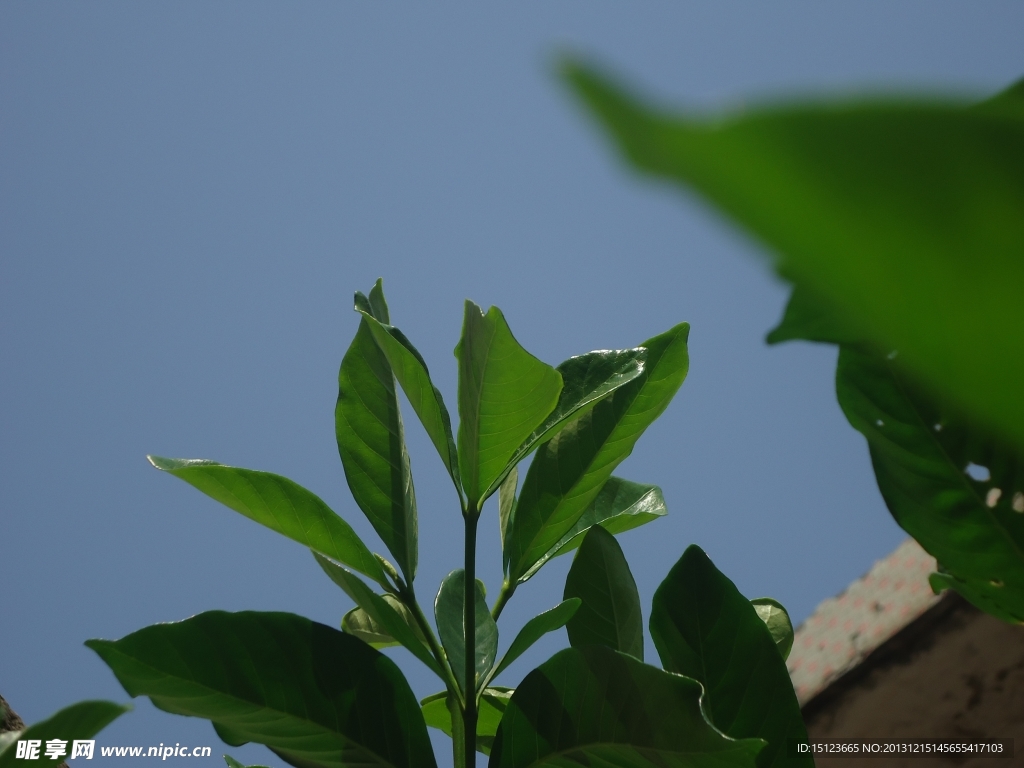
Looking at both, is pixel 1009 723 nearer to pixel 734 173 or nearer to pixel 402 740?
pixel 402 740

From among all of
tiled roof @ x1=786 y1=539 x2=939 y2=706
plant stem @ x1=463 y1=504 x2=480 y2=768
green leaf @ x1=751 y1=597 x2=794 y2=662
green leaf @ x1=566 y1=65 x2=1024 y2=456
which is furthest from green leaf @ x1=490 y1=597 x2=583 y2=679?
tiled roof @ x1=786 y1=539 x2=939 y2=706

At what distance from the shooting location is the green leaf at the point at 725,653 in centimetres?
42

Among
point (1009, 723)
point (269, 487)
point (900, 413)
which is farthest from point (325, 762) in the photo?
point (1009, 723)

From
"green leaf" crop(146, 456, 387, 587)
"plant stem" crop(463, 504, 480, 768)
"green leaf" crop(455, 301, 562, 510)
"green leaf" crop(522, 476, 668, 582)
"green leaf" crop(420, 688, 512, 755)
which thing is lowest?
"green leaf" crop(420, 688, 512, 755)

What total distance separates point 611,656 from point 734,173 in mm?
352

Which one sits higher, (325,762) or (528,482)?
(528,482)

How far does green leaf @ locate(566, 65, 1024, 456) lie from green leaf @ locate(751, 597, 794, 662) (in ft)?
1.56

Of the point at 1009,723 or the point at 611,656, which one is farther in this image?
the point at 1009,723

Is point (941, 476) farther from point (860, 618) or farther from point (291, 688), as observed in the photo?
point (860, 618)

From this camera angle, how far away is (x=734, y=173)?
0.07m

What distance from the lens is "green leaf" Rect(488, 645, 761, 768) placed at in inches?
14.1

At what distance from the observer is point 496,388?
0.43 metres

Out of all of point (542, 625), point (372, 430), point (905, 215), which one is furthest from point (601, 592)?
point (905, 215)

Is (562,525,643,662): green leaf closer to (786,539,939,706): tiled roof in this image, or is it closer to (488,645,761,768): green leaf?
(488,645,761,768): green leaf
